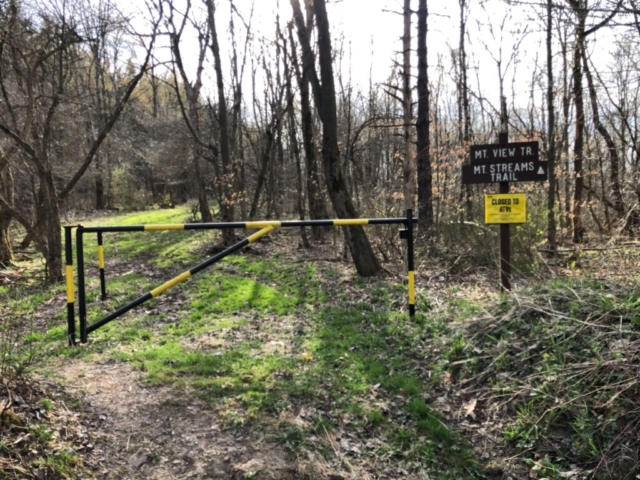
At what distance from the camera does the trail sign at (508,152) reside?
19.7 feet

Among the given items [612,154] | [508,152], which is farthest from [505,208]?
[612,154]

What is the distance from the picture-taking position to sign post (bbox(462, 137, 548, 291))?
600 centimetres

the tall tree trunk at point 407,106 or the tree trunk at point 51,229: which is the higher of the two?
the tall tree trunk at point 407,106

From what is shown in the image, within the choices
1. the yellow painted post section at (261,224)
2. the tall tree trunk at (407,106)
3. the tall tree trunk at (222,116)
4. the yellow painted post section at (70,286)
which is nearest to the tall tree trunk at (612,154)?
the tall tree trunk at (407,106)

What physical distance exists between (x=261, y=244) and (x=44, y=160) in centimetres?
642

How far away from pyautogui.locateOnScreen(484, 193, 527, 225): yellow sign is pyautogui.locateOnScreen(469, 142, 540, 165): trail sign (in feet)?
1.59

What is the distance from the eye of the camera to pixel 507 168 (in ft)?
19.9

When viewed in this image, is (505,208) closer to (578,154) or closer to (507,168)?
(507,168)

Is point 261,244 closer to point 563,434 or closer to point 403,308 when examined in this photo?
point 403,308

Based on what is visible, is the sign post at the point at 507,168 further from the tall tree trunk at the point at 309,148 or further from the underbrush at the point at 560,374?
the tall tree trunk at the point at 309,148

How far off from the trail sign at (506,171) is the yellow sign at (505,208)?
0.23 m

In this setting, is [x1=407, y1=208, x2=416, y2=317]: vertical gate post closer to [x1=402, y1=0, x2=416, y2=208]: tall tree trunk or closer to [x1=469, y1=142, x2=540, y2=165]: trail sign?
[x1=469, y1=142, x2=540, y2=165]: trail sign

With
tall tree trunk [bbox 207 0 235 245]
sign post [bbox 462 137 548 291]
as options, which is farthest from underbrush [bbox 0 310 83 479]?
tall tree trunk [bbox 207 0 235 245]

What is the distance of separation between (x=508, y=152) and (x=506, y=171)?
25 centimetres
